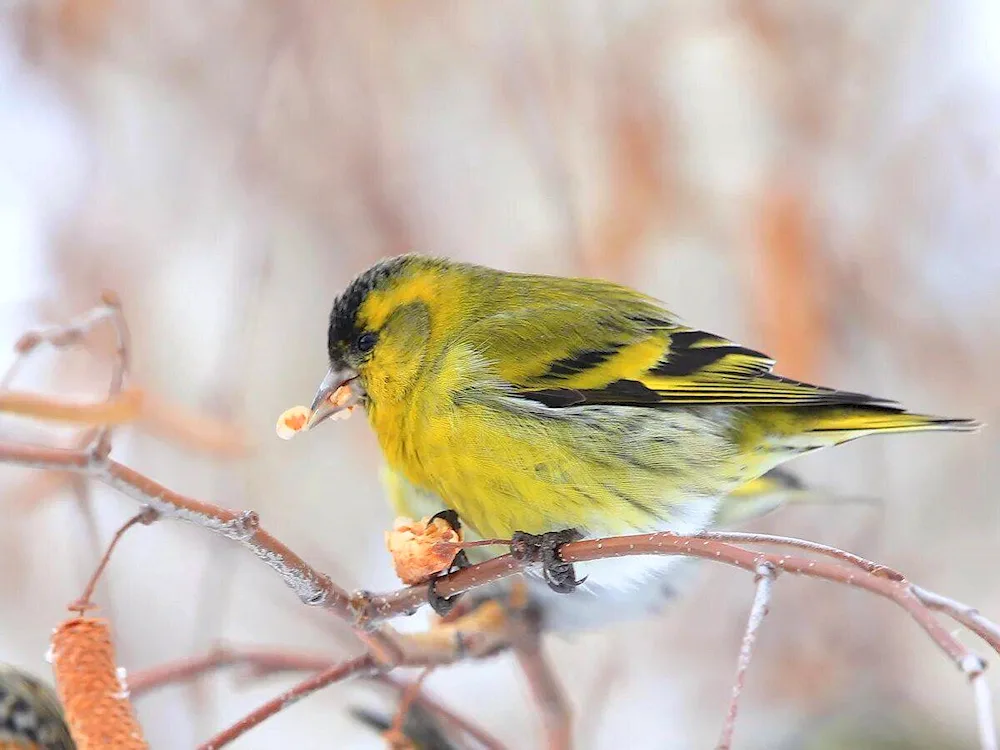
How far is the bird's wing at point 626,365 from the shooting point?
143cm

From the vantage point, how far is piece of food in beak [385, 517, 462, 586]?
1.01 m

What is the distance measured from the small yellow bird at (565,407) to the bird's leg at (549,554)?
0.03m

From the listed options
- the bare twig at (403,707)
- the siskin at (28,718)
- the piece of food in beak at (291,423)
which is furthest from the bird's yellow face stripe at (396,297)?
the siskin at (28,718)

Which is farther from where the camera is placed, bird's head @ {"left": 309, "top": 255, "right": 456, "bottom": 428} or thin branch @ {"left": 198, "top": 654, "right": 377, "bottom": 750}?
bird's head @ {"left": 309, "top": 255, "right": 456, "bottom": 428}

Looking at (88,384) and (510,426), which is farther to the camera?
(88,384)

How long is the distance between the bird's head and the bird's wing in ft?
0.41

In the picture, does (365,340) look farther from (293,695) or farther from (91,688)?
(91,688)

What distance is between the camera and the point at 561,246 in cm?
241

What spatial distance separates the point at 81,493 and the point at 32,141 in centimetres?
128

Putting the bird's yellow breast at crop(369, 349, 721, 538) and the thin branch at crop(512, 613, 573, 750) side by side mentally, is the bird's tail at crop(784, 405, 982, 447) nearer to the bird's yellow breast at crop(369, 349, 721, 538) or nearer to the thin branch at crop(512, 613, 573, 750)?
the bird's yellow breast at crop(369, 349, 721, 538)

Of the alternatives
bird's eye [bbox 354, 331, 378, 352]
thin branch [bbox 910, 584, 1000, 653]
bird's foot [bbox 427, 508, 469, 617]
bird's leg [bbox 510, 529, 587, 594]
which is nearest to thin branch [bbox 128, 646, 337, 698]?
bird's foot [bbox 427, 508, 469, 617]

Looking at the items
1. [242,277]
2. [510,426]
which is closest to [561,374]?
[510,426]

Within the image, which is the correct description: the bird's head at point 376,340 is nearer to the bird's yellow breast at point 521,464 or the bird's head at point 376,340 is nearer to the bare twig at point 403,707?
the bird's yellow breast at point 521,464

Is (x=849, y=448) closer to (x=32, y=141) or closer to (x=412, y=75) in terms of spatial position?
(x=412, y=75)
